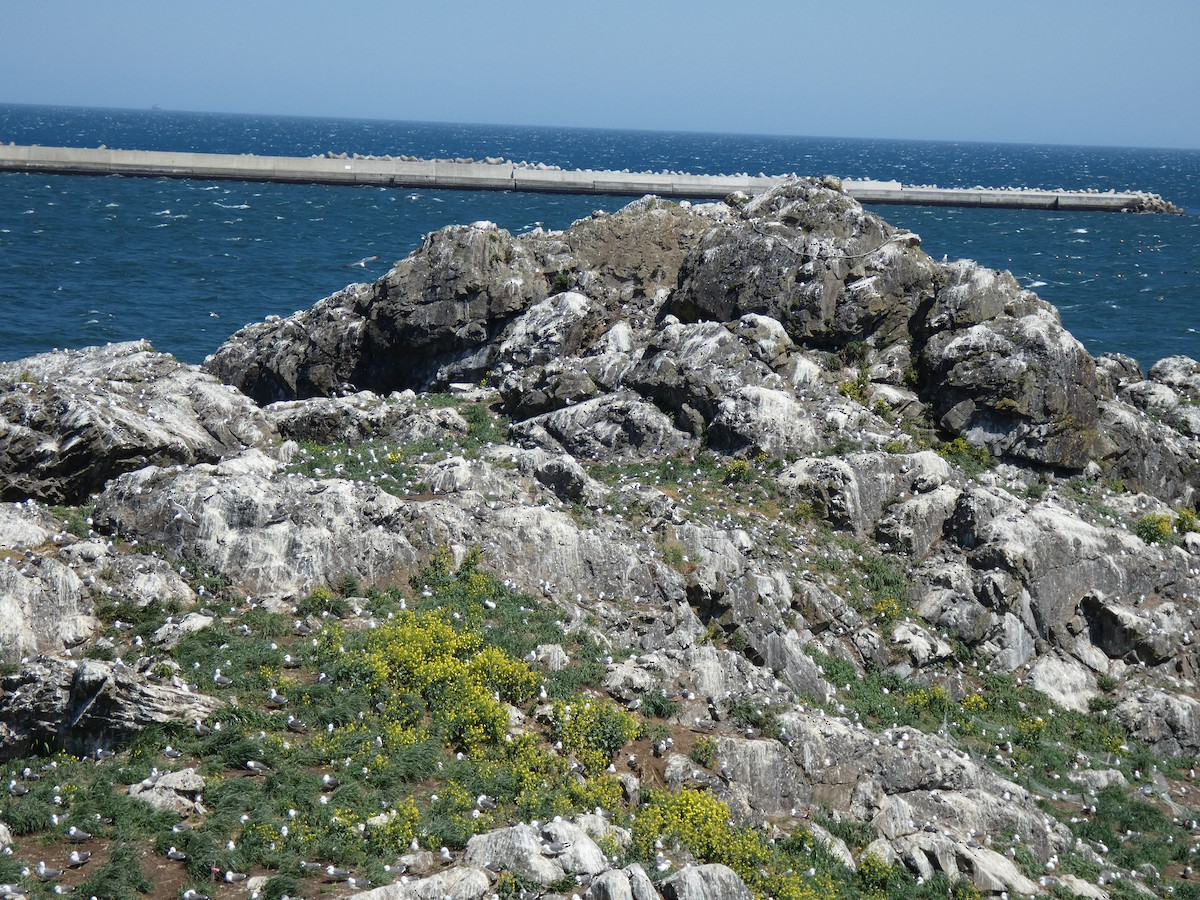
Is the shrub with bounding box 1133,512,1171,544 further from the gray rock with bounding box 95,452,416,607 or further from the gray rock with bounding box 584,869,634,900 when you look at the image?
the gray rock with bounding box 584,869,634,900

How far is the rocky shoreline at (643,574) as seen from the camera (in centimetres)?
1497

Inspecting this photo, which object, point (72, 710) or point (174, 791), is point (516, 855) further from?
point (72, 710)

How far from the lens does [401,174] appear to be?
124 meters

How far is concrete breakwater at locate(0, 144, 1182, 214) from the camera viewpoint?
390 ft

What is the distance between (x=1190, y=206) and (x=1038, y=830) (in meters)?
155

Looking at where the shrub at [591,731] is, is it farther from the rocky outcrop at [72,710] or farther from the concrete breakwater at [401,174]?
the concrete breakwater at [401,174]

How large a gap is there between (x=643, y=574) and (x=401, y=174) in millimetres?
110650

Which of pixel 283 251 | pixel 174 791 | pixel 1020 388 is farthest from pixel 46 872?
pixel 283 251

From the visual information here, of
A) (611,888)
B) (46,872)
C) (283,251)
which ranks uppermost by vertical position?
(283,251)

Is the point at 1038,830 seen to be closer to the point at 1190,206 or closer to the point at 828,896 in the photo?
the point at 828,896

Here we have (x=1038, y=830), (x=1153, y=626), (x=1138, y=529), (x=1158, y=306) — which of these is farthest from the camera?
(x=1158, y=306)

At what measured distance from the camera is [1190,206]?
147 meters

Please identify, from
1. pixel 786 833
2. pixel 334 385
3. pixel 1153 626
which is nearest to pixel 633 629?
pixel 786 833

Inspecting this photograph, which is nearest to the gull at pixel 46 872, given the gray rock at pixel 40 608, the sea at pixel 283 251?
the gray rock at pixel 40 608
